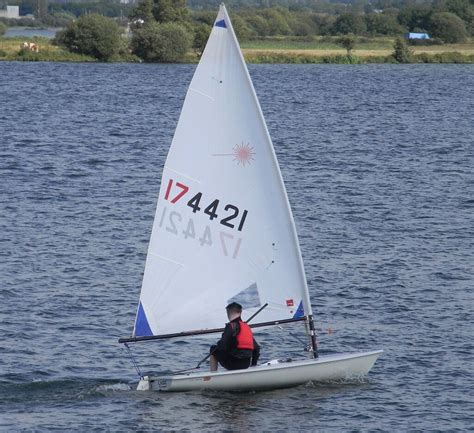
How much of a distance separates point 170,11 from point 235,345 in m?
156

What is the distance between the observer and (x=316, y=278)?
1594 inches

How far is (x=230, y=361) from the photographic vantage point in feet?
91.4

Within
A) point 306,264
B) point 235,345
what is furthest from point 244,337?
point 306,264

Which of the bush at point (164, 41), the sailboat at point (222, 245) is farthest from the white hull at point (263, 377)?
the bush at point (164, 41)

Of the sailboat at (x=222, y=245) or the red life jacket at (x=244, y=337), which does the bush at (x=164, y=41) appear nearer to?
the sailboat at (x=222, y=245)

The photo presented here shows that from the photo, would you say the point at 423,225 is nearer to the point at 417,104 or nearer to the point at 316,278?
the point at 316,278

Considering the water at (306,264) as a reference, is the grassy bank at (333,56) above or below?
below

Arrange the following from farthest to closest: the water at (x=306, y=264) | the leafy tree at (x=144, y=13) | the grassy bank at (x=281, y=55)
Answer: the leafy tree at (x=144, y=13) < the grassy bank at (x=281, y=55) < the water at (x=306, y=264)

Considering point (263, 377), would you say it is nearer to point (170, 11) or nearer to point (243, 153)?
point (243, 153)

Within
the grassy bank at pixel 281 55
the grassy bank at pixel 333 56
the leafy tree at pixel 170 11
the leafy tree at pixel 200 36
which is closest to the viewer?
the grassy bank at pixel 281 55

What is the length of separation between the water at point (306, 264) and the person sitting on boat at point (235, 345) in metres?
0.80

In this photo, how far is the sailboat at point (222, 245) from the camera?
27656 millimetres

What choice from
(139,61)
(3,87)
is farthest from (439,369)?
(139,61)

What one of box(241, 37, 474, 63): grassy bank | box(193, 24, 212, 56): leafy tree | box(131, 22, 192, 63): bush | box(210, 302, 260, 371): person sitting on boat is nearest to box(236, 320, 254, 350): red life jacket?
box(210, 302, 260, 371): person sitting on boat
